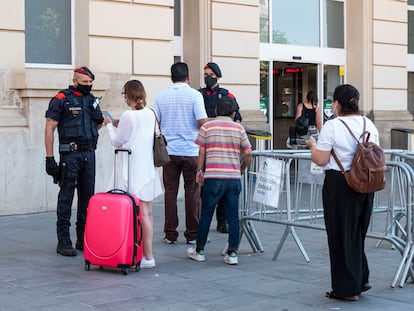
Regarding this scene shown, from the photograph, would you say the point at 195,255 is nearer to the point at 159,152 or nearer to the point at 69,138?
the point at 159,152

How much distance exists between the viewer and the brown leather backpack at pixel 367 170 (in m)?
6.70

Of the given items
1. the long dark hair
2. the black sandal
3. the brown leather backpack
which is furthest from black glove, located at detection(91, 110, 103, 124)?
the black sandal

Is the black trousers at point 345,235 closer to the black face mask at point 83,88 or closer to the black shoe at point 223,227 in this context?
the black face mask at point 83,88

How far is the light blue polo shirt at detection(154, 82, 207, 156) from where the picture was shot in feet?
30.8

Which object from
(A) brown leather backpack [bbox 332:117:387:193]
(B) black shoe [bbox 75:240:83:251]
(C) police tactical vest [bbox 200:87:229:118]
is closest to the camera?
(A) brown leather backpack [bbox 332:117:387:193]

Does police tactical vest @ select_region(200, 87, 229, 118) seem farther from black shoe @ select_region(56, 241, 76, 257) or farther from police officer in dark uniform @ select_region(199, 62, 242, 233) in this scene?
black shoe @ select_region(56, 241, 76, 257)

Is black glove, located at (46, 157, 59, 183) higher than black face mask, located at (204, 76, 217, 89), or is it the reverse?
black face mask, located at (204, 76, 217, 89)

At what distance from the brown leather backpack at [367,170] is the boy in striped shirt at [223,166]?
5.91ft

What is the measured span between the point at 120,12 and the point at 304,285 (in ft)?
21.9

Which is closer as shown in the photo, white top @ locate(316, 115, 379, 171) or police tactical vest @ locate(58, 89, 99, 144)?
white top @ locate(316, 115, 379, 171)

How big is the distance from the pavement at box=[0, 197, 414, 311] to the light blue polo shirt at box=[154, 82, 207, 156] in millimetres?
1175

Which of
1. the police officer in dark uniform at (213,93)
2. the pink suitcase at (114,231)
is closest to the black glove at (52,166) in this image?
the pink suitcase at (114,231)

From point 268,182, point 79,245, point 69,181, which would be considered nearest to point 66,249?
point 79,245

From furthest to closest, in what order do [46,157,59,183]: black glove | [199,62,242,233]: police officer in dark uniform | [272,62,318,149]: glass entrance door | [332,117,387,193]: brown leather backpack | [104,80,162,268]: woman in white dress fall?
[272,62,318,149]: glass entrance door < [199,62,242,233]: police officer in dark uniform < [46,157,59,183]: black glove < [104,80,162,268]: woman in white dress < [332,117,387,193]: brown leather backpack
